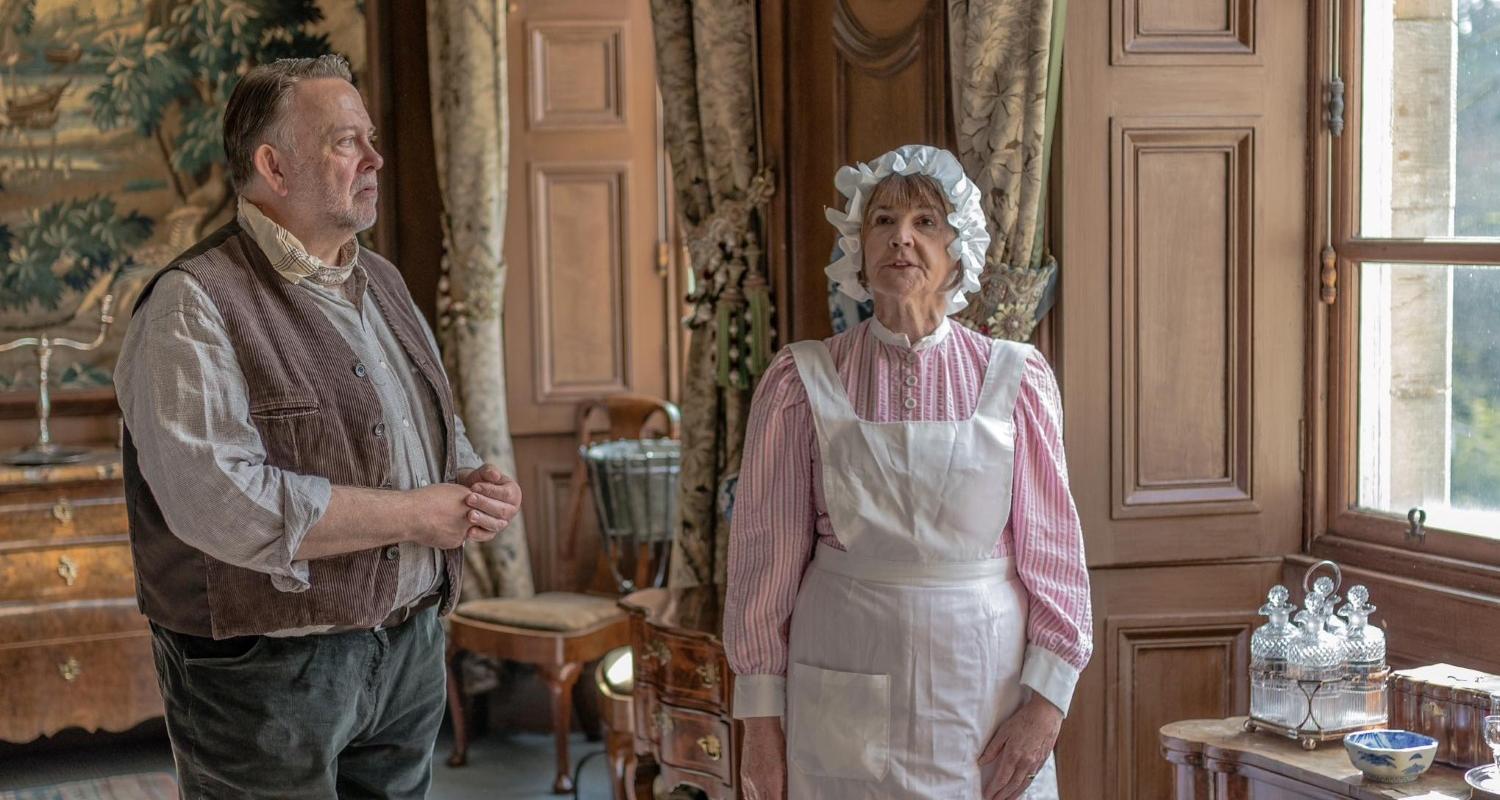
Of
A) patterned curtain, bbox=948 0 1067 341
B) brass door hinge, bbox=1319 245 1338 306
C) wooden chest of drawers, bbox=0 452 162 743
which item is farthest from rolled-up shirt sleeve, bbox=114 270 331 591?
wooden chest of drawers, bbox=0 452 162 743

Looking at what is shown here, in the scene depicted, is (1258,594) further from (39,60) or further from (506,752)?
(39,60)

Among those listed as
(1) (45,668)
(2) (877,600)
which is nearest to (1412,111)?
(2) (877,600)

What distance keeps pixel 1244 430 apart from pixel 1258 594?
341mm

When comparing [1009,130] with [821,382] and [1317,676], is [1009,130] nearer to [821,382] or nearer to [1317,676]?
[821,382]

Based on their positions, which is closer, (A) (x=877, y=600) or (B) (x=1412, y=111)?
(A) (x=877, y=600)

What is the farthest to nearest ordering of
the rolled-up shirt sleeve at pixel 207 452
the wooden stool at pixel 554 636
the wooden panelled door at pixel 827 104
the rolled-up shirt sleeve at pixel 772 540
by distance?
the wooden stool at pixel 554 636
the wooden panelled door at pixel 827 104
the rolled-up shirt sleeve at pixel 772 540
the rolled-up shirt sleeve at pixel 207 452

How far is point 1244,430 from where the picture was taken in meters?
3.26

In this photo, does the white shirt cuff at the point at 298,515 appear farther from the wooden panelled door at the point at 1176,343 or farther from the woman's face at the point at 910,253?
the wooden panelled door at the point at 1176,343

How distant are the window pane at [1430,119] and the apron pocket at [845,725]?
1.50 metres

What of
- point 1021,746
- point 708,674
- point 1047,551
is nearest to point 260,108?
point 1047,551

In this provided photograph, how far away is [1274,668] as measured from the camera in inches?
108

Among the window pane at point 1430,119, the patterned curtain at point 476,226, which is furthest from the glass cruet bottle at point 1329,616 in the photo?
the patterned curtain at point 476,226

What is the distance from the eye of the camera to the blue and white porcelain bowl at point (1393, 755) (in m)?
→ 2.46

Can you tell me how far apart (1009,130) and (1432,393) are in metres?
0.97
